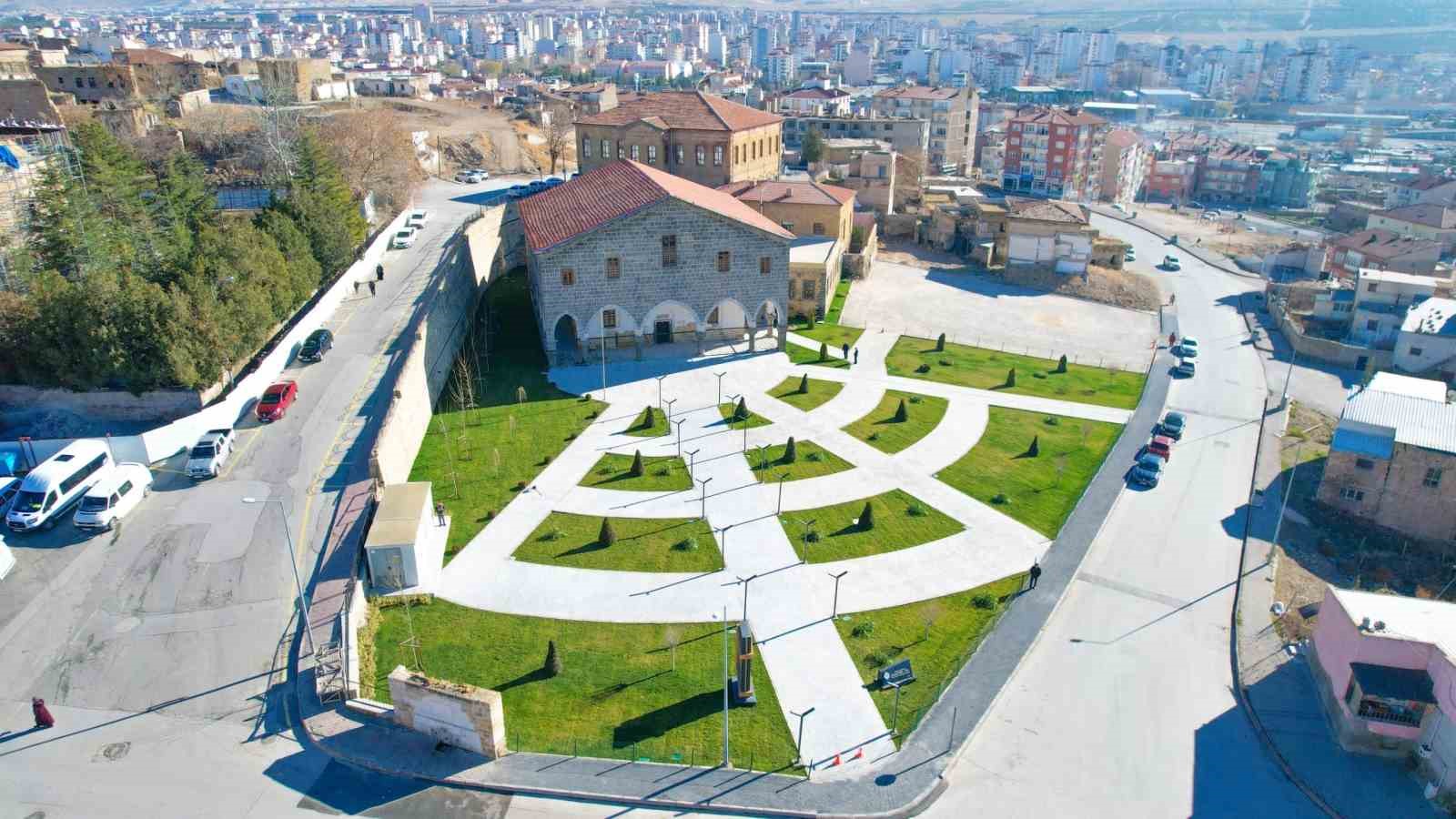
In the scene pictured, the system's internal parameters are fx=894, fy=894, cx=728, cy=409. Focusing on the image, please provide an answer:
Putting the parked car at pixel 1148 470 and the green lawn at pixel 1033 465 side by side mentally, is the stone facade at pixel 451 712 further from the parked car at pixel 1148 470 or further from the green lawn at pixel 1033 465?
the parked car at pixel 1148 470

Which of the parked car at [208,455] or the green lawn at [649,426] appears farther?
the green lawn at [649,426]

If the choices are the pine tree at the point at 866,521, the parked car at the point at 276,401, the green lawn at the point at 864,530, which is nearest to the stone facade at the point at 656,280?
the parked car at the point at 276,401

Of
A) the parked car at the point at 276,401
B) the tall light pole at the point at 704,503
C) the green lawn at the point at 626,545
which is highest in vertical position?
the parked car at the point at 276,401

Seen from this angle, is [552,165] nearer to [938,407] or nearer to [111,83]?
[111,83]

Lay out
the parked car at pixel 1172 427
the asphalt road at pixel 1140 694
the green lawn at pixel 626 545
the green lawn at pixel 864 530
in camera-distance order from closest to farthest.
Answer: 1. the asphalt road at pixel 1140 694
2. the green lawn at pixel 626 545
3. the green lawn at pixel 864 530
4. the parked car at pixel 1172 427

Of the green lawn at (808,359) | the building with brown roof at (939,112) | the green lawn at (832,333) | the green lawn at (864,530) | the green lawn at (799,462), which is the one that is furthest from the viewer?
the building with brown roof at (939,112)

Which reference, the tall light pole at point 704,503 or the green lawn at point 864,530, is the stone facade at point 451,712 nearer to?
the tall light pole at point 704,503

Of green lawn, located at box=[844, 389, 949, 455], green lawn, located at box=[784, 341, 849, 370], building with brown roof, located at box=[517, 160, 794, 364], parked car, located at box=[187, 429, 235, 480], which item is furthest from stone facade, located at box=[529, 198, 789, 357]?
parked car, located at box=[187, 429, 235, 480]

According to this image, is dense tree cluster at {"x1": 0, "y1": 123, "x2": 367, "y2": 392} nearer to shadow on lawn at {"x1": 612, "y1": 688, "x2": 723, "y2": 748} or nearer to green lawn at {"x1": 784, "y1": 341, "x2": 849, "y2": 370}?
shadow on lawn at {"x1": 612, "y1": 688, "x2": 723, "y2": 748}

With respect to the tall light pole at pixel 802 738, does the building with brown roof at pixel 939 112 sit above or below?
above
